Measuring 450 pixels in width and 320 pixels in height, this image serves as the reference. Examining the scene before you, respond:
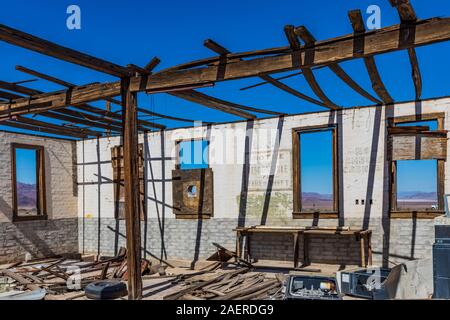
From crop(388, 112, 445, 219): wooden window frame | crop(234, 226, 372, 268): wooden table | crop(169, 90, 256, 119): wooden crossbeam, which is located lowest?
crop(234, 226, 372, 268): wooden table

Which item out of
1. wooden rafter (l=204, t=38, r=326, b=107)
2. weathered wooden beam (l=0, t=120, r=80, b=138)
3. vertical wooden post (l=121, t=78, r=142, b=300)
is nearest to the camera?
wooden rafter (l=204, t=38, r=326, b=107)

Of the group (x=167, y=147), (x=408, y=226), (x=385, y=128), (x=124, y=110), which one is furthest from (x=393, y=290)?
(x=167, y=147)

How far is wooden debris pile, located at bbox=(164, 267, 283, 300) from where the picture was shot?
8.24 m

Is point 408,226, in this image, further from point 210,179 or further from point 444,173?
point 210,179

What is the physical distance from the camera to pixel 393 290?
707 cm

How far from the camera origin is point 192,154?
13.0 meters

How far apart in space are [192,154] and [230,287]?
16.8 feet

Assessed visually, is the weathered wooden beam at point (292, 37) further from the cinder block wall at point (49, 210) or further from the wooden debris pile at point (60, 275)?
the cinder block wall at point (49, 210)

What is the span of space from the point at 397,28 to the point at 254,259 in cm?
771

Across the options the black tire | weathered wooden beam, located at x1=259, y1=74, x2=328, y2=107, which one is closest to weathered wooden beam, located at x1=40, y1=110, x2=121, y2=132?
the black tire

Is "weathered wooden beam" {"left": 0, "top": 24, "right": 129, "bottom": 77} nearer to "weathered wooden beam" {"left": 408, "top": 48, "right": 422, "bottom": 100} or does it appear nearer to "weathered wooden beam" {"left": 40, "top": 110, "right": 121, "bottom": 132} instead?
"weathered wooden beam" {"left": 40, "top": 110, "right": 121, "bottom": 132}

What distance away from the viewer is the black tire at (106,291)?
827 cm

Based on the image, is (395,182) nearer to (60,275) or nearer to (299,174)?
(299,174)

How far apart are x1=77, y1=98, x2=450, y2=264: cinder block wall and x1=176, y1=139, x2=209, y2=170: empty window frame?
0.69 ft
